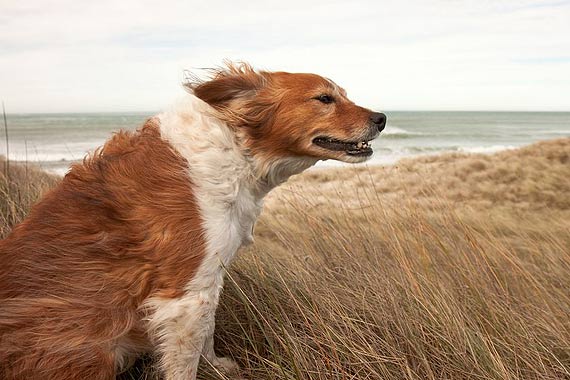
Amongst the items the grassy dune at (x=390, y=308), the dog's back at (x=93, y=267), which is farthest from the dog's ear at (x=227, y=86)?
the grassy dune at (x=390, y=308)

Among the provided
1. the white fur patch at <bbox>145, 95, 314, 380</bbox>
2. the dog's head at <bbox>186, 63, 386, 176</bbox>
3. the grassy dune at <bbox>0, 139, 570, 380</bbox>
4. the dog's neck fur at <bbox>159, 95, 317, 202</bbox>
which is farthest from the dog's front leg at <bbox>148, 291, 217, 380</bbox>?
the dog's head at <bbox>186, 63, 386, 176</bbox>

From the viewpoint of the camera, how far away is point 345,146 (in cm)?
353

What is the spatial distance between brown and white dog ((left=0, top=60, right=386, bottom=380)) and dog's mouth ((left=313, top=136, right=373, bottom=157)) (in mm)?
16

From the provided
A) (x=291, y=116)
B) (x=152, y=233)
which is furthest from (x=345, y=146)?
(x=152, y=233)

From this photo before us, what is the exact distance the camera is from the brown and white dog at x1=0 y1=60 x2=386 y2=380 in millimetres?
2889

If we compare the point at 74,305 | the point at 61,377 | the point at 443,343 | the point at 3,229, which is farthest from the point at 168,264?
the point at 3,229

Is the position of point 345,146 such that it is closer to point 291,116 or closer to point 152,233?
point 291,116

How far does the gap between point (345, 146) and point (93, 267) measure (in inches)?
65.5

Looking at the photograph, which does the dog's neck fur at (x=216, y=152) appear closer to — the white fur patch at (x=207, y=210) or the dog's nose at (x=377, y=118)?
the white fur patch at (x=207, y=210)

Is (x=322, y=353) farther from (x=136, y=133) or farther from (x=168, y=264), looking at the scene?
(x=136, y=133)

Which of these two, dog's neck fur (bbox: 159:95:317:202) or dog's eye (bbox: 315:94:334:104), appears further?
dog's eye (bbox: 315:94:334:104)

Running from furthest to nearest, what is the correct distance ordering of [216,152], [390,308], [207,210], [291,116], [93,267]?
[390,308] → [291,116] → [216,152] → [207,210] → [93,267]

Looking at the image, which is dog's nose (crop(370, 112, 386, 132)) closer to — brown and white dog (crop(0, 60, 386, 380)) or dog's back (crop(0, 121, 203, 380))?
brown and white dog (crop(0, 60, 386, 380))

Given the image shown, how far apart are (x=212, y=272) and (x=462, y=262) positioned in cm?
263
